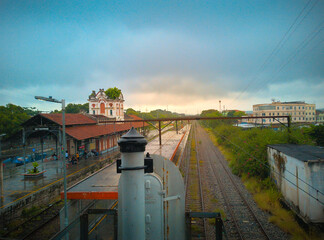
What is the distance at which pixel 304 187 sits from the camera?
8.27 m

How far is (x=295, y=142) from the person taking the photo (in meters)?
14.1

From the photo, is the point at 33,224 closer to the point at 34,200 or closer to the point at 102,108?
the point at 34,200

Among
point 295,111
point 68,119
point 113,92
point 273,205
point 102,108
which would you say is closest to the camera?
point 273,205

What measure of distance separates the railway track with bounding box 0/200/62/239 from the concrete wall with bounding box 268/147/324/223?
38.0 ft

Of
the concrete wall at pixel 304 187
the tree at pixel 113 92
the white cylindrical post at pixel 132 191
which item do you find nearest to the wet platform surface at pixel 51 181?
the white cylindrical post at pixel 132 191

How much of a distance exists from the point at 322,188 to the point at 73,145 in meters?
21.1

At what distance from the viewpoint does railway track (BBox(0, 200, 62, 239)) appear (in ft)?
26.8

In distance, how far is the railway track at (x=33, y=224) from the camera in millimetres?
8160

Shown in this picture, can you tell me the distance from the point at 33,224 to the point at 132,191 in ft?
30.7

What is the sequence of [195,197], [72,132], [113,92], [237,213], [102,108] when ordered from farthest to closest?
[113,92], [102,108], [72,132], [195,197], [237,213]

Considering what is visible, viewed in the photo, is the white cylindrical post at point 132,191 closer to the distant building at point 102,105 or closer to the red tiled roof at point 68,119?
the red tiled roof at point 68,119

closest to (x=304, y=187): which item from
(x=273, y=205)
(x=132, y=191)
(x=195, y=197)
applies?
(x=273, y=205)

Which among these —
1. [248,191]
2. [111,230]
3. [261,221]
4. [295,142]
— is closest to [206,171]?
[248,191]

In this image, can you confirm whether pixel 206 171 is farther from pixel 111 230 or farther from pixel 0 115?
pixel 0 115
